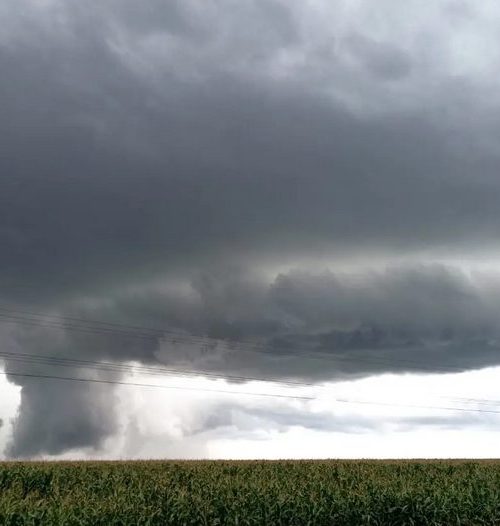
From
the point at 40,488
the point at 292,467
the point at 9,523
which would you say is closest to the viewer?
the point at 9,523

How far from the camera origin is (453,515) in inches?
1054

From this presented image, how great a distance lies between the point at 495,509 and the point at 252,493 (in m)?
10.4

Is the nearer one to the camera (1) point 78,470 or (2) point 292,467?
(1) point 78,470

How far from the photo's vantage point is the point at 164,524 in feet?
70.8

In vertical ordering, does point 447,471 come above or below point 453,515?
above

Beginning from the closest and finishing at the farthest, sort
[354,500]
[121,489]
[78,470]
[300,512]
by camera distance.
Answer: [300,512]
[354,500]
[121,489]
[78,470]

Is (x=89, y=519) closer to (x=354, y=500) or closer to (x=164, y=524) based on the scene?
(x=164, y=524)

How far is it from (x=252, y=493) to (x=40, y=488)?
45.3ft

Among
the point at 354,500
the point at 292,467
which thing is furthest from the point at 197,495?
the point at 292,467

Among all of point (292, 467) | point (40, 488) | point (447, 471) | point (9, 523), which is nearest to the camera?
point (9, 523)

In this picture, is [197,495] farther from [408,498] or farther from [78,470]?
[78,470]

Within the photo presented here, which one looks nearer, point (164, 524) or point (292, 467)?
point (164, 524)

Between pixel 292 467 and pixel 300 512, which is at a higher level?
pixel 292 467

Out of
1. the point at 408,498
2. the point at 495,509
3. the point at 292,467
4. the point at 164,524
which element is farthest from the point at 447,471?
the point at 164,524
